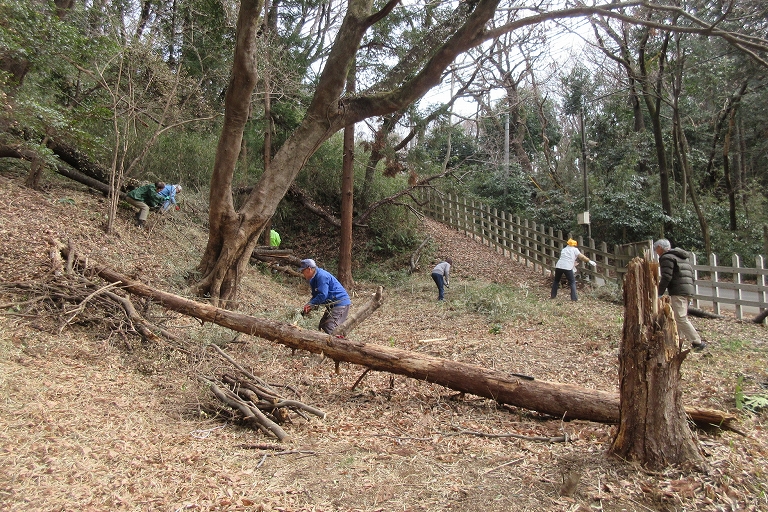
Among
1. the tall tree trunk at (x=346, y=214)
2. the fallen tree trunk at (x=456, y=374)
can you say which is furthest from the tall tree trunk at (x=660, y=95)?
the fallen tree trunk at (x=456, y=374)

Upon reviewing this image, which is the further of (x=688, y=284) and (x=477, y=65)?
(x=477, y=65)

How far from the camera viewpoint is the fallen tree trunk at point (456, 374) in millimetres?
4621

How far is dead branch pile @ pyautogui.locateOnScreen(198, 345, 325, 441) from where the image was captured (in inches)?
178

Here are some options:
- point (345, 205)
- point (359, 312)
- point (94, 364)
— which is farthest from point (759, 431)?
point (345, 205)

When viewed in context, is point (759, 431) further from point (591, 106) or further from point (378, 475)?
point (591, 106)

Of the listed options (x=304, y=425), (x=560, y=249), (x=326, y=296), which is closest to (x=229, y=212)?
(x=326, y=296)

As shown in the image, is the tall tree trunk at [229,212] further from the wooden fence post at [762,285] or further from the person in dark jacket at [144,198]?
the wooden fence post at [762,285]

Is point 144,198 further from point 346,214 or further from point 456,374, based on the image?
point 456,374

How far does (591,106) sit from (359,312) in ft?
64.1

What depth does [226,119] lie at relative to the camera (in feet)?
28.6

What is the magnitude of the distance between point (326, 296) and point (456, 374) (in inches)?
111

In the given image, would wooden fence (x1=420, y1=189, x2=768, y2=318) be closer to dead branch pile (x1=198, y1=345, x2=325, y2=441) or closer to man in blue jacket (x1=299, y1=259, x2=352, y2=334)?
man in blue jacket (x1=299, y1=259, x2=352, y2=334)

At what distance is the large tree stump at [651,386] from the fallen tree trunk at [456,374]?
2.83ft

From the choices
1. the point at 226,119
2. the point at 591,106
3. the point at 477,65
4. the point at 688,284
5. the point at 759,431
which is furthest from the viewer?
the point at 591,106
